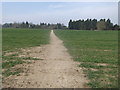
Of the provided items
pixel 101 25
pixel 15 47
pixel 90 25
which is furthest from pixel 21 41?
pixel 90 25

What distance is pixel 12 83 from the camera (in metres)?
4.79

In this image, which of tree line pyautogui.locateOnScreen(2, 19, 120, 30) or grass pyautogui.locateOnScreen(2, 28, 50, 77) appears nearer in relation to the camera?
grass pyautogui.locateOnScreen(2, 28, 50, 77)

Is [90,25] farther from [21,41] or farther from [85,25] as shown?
[21,41]

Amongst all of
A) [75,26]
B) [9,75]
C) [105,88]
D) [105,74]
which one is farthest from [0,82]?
[75,26]

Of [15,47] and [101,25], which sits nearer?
[15,47]

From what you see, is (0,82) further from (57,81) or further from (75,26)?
(75,26)

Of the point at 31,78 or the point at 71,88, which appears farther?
the point at 31,78

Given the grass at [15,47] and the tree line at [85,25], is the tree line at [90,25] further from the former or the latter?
the grass at [15,47]

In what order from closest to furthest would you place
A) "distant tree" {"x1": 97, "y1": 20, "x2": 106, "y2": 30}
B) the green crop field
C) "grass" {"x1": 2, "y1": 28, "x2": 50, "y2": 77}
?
"grass" {"x1": 2, "y1": 28, "x2": 50, "y2": 77}, the green crop field, "distant tree" {"x1": 97, "y1": 20, "x2": 106, "y2": 30}

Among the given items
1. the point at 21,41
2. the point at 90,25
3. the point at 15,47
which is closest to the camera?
the point at 15,47

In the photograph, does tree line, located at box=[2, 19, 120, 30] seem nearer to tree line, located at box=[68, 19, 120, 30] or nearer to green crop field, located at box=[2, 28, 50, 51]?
tree line, located at box=[68, 19, 120, 30]

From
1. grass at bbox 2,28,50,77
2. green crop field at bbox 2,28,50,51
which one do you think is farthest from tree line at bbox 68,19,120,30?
grass at bbox 2,28,50,77

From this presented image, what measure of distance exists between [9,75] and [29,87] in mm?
1366

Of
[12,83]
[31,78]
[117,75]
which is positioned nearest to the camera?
[12,83]
